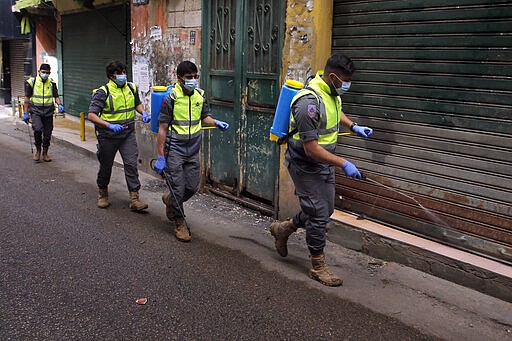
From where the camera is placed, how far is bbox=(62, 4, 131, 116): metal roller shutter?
12281mm

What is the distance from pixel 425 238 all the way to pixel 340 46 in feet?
7.16

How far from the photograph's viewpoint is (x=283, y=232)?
16.0ft

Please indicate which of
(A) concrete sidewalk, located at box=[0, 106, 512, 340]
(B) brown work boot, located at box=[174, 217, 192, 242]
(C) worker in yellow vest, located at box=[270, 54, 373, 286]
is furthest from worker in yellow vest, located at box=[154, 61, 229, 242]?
(C) worker in yellow vest, located at box=[270, 54, 373, 286]

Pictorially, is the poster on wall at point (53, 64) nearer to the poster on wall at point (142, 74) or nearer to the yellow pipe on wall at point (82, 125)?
the yellow pipe on wall at point (82, 125)

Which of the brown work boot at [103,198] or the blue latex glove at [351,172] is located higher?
the blue latex glove at [351,172]

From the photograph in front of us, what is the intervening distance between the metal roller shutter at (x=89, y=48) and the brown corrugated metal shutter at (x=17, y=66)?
4.13 meters

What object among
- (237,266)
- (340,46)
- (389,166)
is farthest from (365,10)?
(237,266)

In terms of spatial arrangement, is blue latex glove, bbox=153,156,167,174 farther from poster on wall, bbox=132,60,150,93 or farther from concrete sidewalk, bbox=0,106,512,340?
poster on wall, bbox=132,60,150,93

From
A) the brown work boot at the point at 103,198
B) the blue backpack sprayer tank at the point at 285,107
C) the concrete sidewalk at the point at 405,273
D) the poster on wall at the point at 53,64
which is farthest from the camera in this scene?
the poster on wall at the point at 53,64

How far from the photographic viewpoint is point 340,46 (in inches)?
219

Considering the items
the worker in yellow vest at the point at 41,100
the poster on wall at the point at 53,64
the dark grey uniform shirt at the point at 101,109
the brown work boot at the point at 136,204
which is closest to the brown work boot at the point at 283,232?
the brown work boot at the point at 136,204

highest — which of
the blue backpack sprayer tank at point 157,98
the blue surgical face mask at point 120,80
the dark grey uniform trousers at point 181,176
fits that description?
the blue surgical face mask at point 120,80

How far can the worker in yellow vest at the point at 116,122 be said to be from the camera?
632cm

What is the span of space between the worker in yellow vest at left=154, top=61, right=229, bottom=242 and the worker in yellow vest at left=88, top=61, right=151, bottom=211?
1.03 meters
